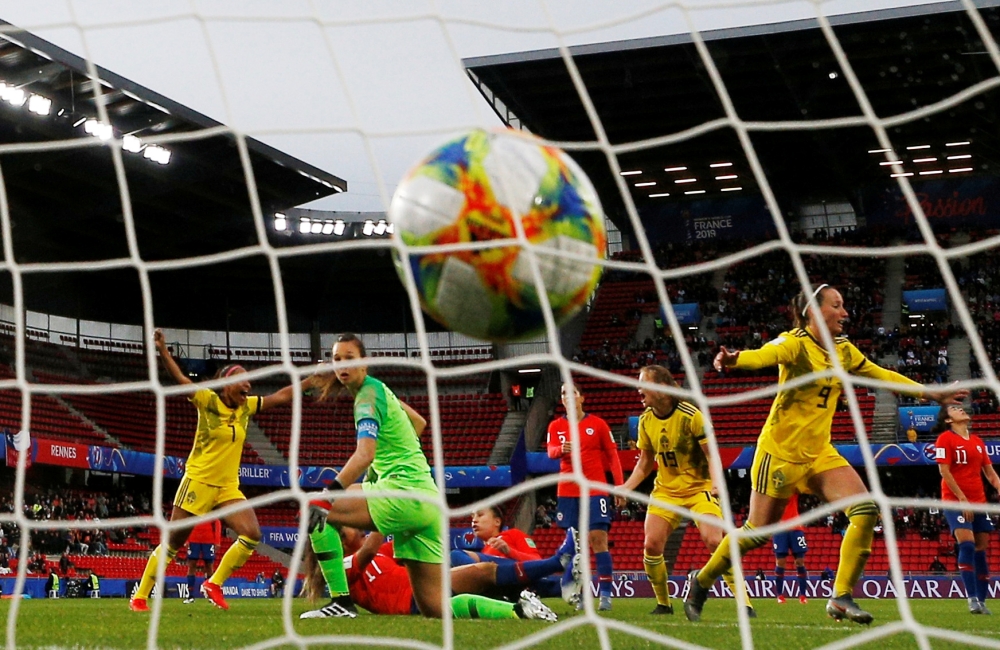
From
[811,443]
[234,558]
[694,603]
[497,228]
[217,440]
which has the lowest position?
[694,603]

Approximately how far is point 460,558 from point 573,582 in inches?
32.3

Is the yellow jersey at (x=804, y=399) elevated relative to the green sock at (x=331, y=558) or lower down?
elevated

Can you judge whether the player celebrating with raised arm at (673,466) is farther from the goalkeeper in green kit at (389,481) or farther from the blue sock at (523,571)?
the goalkeeper in green kit at (389,481)

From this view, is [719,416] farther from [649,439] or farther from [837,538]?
[649,439]

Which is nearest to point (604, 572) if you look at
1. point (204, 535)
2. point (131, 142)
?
point (131, 142)

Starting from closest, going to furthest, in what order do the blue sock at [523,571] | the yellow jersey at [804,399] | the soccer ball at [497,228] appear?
the soccer ball at [497,228], the yellow jersey at [804,399], the blue sock at [523,571]

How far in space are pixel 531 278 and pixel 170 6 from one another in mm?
7361

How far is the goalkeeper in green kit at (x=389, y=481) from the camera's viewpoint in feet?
14.7

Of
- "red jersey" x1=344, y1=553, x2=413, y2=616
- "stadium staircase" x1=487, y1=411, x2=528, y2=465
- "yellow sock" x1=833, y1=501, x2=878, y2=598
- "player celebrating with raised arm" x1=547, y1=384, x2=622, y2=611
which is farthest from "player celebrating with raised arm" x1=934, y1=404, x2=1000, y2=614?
"stadium staircase" x1=487, y1=411, x2=528, y2=465

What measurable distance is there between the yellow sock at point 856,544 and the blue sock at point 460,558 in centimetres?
252

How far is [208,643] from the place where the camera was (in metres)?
4.17

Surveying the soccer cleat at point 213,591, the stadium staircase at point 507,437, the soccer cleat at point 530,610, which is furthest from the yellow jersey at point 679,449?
the stadium staircase at point 507,437

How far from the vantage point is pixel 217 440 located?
6324mm

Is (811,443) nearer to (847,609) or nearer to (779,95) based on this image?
(847,609)
